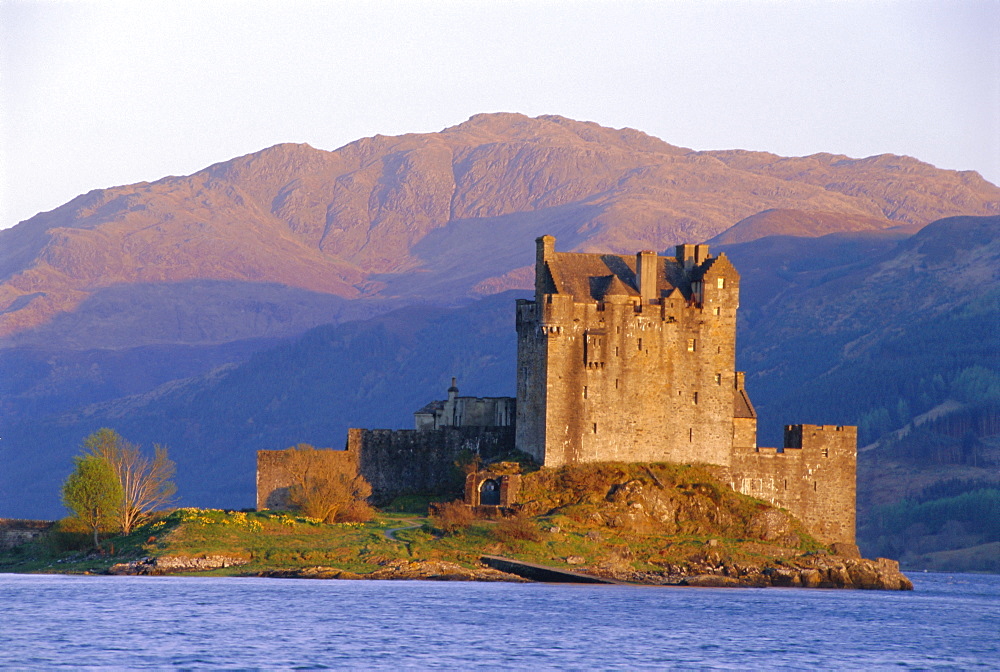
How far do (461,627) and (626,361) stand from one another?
96.1ft

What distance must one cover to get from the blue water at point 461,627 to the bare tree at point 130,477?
8.37 metres

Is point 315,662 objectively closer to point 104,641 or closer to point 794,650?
point 104,641

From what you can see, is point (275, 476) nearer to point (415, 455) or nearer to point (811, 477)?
point (415, 455)

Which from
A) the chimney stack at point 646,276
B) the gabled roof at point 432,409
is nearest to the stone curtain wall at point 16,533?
the gabled roof at point 432,409

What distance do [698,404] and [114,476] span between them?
34.2 m

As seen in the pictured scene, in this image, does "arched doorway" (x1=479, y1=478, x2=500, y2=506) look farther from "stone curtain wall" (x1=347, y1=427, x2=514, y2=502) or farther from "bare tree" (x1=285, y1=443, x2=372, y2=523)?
"bare tree" (x1=285, y1=443, x2=372, y2=523)

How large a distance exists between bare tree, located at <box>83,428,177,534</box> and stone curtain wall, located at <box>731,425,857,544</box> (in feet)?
112

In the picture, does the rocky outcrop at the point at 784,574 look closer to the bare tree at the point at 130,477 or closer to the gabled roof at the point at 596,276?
the gabled roof at the point at 596,276

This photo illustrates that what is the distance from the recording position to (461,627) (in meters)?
69.1

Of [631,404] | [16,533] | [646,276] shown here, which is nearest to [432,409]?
[631,404]

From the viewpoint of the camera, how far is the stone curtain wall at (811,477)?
98062 millimetres

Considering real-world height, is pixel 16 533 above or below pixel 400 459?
below

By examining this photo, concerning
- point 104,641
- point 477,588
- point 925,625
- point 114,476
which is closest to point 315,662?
point 104,641

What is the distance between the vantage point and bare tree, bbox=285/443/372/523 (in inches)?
3716
